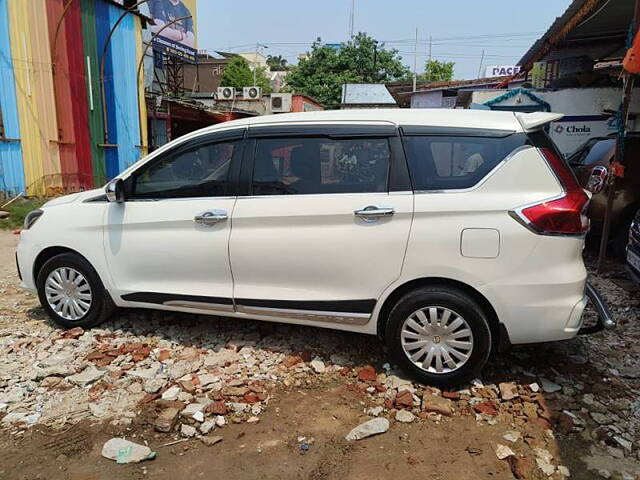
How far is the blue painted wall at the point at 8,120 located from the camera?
11.2 metres

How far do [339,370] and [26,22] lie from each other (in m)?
11.9

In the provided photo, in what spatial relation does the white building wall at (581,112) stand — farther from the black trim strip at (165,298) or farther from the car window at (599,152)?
the black trim strip at (165,298)

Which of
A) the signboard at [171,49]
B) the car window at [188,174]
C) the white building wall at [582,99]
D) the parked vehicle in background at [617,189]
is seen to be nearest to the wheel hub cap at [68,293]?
the car window at [188,174]

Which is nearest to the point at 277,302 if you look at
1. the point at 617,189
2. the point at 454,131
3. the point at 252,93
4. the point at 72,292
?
the point at 454,131

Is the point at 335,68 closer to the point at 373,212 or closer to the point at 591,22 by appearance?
the point at 591,22

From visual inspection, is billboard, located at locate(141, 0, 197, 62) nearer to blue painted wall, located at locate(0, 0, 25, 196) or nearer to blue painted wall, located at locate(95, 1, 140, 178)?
blue painted wall, located at locate(95, 1, 140, 178)

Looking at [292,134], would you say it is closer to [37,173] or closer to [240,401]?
[240,401]

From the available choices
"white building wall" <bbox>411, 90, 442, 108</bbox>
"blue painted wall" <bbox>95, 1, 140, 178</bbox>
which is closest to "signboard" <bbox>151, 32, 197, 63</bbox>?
"blue painted wall" <bbox>95, 1, 140, 178</bbox>

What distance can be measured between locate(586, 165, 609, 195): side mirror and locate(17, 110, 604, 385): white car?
310 centimetres

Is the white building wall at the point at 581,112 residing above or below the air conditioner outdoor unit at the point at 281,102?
below

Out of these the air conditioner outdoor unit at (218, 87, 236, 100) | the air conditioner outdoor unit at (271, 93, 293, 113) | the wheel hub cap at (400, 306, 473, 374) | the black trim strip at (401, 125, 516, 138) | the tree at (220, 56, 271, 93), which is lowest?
the wheel hub cap at (400, 306, 473, 374)

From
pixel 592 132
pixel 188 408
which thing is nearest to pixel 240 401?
pixel 188 408

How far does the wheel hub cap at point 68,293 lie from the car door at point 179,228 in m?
0.35

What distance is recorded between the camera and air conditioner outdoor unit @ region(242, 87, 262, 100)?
96.4 ft
